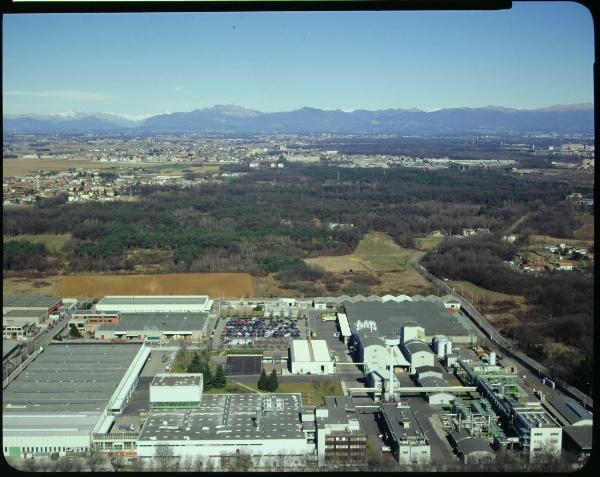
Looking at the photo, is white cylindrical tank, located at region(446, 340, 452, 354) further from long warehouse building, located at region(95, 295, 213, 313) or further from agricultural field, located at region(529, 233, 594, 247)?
agricultural field, located at region(529, 233, 594, 247)

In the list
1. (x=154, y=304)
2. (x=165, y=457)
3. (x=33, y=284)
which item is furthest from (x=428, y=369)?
(x=33, y=284)

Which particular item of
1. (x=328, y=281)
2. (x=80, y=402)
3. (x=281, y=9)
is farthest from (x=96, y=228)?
(x=281, y=9)

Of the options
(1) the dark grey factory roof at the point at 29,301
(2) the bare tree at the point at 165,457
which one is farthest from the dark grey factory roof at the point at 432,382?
(1) the dark grey factory roof at the point at 29,301

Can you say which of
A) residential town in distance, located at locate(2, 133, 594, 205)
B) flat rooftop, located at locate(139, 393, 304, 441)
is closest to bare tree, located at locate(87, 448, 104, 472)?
flat rooftop, located at locate(139, 393, 304, 441)

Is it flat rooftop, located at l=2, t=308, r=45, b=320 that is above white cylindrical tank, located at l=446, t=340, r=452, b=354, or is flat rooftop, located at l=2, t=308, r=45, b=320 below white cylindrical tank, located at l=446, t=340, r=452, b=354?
above

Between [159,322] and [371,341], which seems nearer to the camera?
[371,341]

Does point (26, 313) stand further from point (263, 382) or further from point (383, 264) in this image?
point (383, 264)

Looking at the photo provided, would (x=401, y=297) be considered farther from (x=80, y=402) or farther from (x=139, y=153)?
(x=139, y=153)
